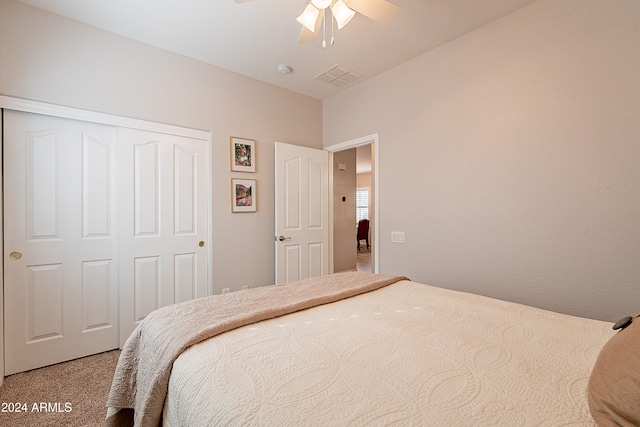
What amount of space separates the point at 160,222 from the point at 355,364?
245 centimetres

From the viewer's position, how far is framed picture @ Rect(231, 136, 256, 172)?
309cm

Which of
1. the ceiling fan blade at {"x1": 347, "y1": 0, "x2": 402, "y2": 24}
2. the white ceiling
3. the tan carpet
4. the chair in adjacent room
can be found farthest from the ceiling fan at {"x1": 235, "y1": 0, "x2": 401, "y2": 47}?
the chair in adjacent room

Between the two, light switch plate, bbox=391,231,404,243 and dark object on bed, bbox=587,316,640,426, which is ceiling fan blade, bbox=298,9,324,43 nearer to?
light switch plate, bbox=391,231,404,243

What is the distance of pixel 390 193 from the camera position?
9.97 ft

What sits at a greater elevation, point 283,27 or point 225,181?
point 283,27

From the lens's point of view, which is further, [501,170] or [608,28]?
[501,170]

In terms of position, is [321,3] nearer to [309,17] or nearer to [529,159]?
[309,17]

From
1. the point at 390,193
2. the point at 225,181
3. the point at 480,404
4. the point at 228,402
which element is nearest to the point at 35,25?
the point at 225,181

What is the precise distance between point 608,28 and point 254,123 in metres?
3.01

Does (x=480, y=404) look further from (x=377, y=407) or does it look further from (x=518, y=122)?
(x=518, y=122)

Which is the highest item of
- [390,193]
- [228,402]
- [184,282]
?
[390,193]

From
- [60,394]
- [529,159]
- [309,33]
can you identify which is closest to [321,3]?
[309,33]

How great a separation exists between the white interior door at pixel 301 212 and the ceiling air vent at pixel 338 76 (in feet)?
2.75

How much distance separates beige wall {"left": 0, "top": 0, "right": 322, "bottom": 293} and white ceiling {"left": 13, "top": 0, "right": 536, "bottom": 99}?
143 mm
